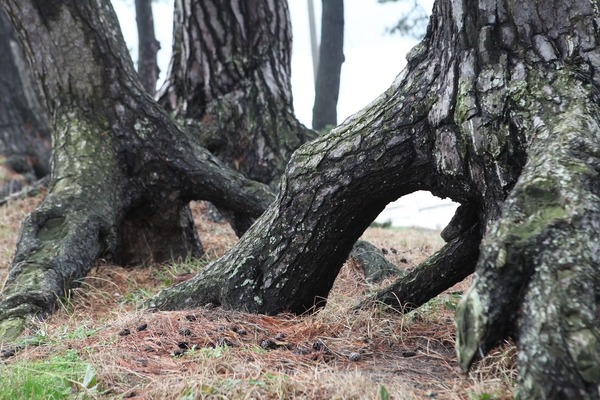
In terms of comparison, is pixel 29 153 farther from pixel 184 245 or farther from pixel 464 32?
pixel 464 32

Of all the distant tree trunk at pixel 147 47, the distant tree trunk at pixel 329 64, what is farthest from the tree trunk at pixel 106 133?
the distant tree trunk at pixel 329 64

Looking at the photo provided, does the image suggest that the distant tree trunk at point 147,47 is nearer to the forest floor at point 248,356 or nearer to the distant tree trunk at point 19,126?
the distant tree trunk at point 19,126

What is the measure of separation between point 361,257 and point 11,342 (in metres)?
2.39

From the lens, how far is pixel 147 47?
11.9 meters

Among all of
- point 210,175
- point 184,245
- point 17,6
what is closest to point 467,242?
point 210,175

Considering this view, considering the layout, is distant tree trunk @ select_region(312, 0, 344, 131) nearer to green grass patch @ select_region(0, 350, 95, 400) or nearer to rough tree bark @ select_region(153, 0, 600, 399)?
rough tree bark @ select_region(153, 0, 600, 399)

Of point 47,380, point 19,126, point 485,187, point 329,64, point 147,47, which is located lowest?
point 47,380

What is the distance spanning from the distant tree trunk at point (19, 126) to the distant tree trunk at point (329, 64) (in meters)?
5.78

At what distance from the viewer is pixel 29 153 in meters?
8.84

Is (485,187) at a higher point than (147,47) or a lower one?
lower

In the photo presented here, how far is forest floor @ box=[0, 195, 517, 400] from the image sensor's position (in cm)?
225

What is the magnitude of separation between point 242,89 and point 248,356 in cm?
398

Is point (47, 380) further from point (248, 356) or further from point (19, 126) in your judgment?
point (19, 126)

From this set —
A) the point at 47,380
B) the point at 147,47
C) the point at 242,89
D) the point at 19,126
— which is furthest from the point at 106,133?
the point at 147,47
